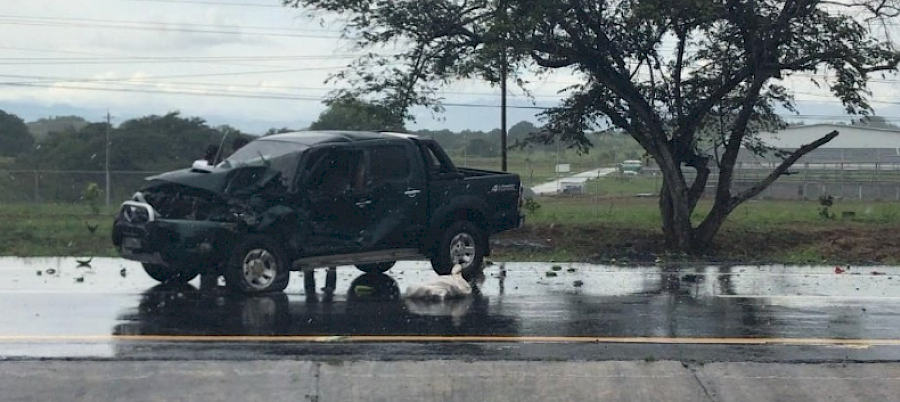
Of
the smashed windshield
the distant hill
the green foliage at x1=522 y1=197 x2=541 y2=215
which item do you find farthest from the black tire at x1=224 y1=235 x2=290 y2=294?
the distant hill

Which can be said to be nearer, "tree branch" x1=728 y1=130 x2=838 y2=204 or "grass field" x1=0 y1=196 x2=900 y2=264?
"grass field" x1=0 y1=196 x2=900 y2=264

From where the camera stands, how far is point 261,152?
39.9ft

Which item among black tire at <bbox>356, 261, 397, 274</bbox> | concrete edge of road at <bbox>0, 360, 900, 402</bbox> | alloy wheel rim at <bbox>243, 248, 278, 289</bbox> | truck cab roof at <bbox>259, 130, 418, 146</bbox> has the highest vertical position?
truck cab roof at <bbox>259, 130, 418, 146</bbox>

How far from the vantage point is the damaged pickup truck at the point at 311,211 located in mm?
11172

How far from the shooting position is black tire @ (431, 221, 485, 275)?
1284cm

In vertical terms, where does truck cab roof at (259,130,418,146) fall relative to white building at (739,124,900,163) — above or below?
below

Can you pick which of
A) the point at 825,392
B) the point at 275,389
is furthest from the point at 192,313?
the point at 825,392

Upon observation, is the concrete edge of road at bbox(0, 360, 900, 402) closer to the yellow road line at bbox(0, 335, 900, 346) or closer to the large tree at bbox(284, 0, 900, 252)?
the yellow road line at bbox(0, 335, 900, 346)

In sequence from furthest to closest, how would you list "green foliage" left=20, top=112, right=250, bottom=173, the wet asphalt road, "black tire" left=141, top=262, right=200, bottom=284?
"green foliage" left=20, top=112, right=250, bottom=173 → "black tire" left=141, top=262, right=200, bottom=284 → the wet asphalt road

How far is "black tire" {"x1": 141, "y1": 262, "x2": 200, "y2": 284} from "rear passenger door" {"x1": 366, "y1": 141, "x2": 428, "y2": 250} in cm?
203

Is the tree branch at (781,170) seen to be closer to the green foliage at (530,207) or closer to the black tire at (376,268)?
the green foliage at (530,207)

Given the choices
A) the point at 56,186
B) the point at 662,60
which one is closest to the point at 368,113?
the point at 662,60

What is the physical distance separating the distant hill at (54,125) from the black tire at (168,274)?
860 inches

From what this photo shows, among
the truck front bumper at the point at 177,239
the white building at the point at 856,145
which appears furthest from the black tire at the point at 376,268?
the white building at the point at 856,145
